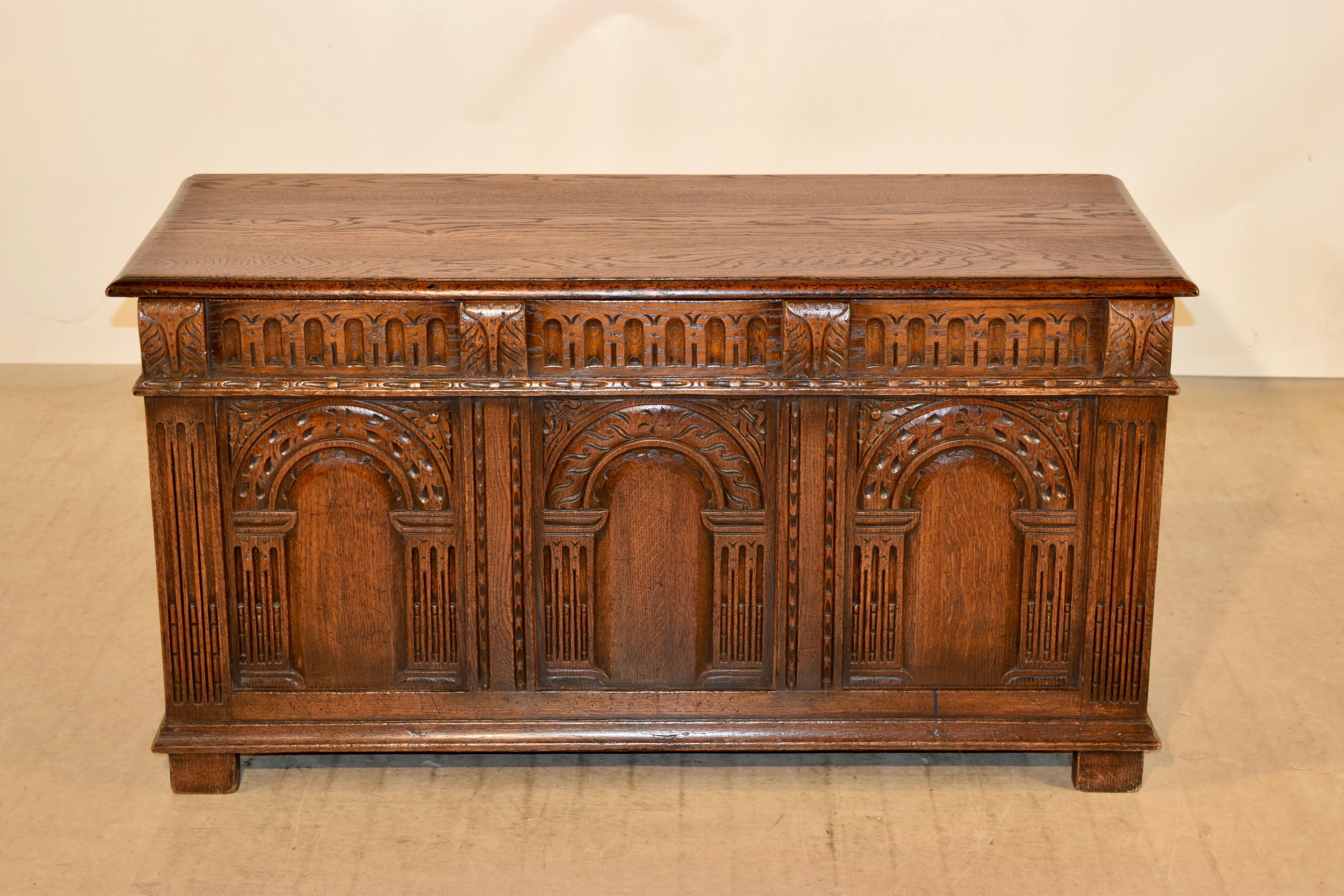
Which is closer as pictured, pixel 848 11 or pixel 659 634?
pixel 659 634

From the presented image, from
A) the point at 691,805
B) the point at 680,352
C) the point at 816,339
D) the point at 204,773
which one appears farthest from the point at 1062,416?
the point at 204,773

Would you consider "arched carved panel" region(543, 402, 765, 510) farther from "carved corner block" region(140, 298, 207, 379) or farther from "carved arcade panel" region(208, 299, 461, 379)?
"carved corner block" region(140, 298, 207, 379)

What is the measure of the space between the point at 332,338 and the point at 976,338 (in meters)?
1.15

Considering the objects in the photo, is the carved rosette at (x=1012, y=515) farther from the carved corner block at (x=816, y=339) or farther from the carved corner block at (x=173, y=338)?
the carved corner block at (x=173, y=338)

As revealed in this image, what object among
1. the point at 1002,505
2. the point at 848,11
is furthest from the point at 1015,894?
the point at 848,11

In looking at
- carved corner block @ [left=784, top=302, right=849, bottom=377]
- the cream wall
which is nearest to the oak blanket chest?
carved corner block @ [left=784, top=302, right=849, bottom=377]

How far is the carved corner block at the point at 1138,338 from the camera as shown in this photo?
328cm

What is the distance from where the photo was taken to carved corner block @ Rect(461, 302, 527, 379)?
3270 millimetres

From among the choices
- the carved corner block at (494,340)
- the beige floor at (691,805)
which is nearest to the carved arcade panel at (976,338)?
the carved corner block at (494,340)

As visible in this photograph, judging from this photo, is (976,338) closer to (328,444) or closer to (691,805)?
(691,805)

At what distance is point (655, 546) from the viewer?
11.4 feet

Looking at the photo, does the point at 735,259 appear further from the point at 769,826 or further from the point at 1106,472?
the point at 769,826

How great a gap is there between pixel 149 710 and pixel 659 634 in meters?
1.16

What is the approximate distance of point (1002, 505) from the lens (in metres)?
3.44
